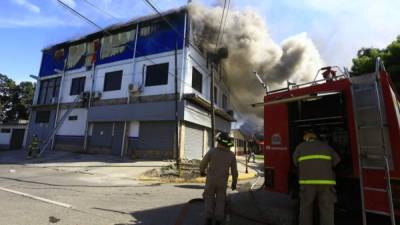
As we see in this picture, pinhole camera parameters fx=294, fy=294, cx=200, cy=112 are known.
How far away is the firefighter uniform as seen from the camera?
3965 mm

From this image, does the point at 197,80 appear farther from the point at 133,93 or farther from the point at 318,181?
the point at 318,181

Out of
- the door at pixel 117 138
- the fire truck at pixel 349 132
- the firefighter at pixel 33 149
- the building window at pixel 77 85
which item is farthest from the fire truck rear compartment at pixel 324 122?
the building window at pixel 77 85

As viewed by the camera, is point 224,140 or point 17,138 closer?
point 224,140

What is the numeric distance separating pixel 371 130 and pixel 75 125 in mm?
22751

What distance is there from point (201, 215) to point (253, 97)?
1843 cm

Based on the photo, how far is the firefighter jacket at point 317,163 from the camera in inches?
159

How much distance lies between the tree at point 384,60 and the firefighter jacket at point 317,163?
11542 millimetres

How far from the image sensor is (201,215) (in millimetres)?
5664

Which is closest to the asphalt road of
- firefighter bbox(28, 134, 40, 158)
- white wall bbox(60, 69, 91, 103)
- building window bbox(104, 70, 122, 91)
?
firefighter bbox(28, 134, 40, 158)

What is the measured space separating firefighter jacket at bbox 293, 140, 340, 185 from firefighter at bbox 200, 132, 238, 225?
1.11 metres

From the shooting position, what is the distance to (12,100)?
133 ft

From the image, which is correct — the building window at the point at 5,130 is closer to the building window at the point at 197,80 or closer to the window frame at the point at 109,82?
the window frame at the point at 109,82

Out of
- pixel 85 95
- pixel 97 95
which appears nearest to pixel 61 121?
pixel 85 95

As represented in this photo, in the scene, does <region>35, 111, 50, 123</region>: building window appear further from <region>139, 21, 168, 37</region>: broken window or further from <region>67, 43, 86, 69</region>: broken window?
<region>139, 21, 168, 37</region>: broken window
